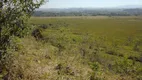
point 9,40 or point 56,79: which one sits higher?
point 9,40

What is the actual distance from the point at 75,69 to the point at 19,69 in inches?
92.7

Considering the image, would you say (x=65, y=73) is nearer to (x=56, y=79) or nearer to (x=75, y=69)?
(x=75, y=69)

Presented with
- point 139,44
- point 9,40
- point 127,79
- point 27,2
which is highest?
point 27,2

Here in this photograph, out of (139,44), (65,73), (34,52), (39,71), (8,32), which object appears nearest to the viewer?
(8,32)

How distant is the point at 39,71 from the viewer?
774 centimetres

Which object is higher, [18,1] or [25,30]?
[18,1]

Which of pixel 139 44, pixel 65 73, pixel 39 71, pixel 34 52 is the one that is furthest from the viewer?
pixel 139 44

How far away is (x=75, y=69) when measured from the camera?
28.6 feet

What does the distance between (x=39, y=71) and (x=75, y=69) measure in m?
1.59

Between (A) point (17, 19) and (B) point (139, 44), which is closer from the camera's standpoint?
(A) point (17, 19)

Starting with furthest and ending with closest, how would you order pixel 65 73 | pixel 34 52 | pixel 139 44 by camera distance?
1. pixel 139 44
2. pixel 34 52
3. pixel 65 73

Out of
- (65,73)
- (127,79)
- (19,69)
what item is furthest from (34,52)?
(127,79)

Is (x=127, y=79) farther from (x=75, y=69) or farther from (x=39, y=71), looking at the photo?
(x=39, y=71)

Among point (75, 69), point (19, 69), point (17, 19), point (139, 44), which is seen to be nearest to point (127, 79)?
point (75, 69)
